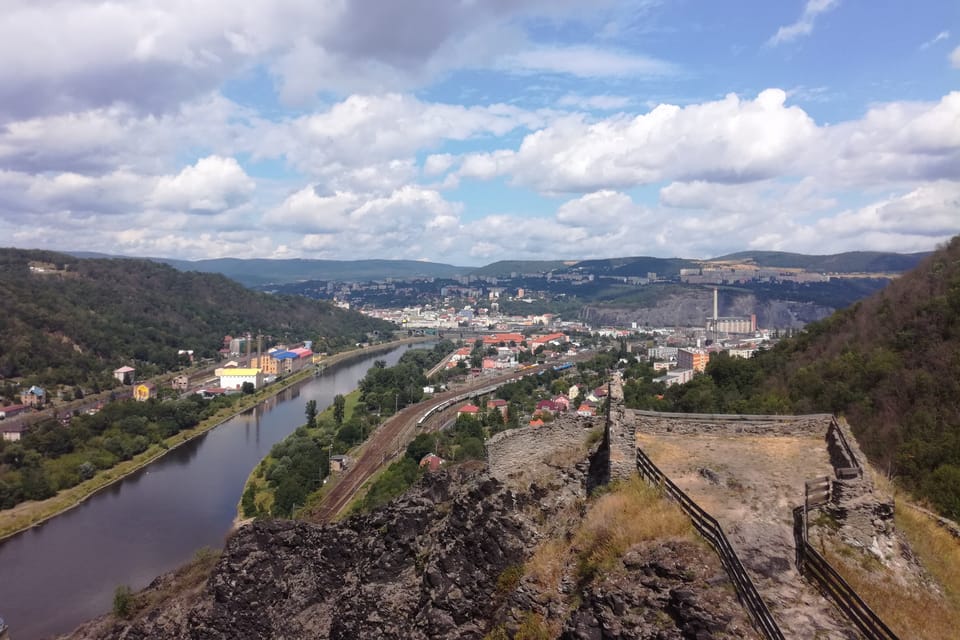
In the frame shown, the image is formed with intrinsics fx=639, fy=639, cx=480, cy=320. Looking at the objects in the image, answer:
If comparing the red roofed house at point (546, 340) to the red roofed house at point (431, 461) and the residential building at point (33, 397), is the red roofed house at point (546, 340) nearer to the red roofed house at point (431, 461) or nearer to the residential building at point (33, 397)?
the residential building at point (33, 397)

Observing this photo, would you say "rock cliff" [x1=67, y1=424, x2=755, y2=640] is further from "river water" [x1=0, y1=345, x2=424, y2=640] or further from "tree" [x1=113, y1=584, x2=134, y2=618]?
"river water" [x1=0, y1=345, x2=424, y2=640]

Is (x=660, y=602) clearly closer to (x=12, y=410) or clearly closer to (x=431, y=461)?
(x=431, y=461)

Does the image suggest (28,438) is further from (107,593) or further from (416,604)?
(416,604)

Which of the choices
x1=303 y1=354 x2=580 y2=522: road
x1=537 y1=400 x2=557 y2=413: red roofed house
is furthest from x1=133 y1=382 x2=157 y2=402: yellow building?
x1=537 y1=400 x2=557 y2=413: red roofed house

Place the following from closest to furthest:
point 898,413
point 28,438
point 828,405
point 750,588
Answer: point 750,588 < point 898,413 < point 828,405 < point 28,438

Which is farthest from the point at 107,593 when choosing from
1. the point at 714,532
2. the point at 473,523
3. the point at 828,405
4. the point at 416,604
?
the point at 828,405

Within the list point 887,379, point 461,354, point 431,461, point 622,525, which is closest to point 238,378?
point 461,354
